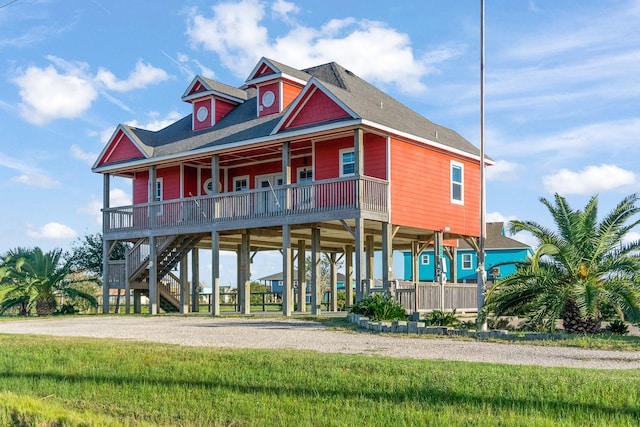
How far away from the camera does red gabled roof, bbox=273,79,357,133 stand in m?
24.7

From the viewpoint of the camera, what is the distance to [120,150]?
107 feet

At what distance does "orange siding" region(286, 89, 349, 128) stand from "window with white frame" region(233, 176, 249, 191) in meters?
6.48

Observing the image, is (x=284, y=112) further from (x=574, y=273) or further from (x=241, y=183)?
(x=574, y=273)

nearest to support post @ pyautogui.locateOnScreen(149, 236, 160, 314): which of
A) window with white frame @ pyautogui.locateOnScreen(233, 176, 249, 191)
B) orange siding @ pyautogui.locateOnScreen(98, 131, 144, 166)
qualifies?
orange siding @ pyautogui.locateOnScreen(98, 131, 144, 166)

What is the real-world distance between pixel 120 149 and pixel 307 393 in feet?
79.6

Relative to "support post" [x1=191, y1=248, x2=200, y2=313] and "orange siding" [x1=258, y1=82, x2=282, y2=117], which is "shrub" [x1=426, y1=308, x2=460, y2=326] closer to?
"orange siding" [x1=258, y1=82, x2=282, y2=117]

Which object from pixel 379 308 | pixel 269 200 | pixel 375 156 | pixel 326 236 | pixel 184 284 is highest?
pixel 375 156

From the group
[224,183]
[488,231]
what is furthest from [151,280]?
[488,231]

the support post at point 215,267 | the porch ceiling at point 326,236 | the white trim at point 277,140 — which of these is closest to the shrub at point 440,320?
the porch ceiling at point 326,236

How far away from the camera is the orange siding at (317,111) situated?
81.1 ft

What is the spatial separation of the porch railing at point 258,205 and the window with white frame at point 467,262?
26.2 metres

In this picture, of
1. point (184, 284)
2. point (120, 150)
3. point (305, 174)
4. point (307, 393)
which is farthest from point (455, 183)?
point (307, 393)

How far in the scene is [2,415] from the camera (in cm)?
1030

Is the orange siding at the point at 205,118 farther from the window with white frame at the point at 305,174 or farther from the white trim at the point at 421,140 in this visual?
the white trim at the point at 421,140
